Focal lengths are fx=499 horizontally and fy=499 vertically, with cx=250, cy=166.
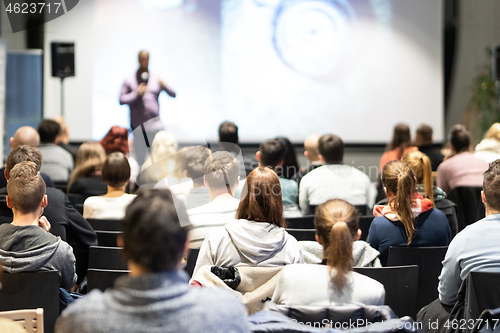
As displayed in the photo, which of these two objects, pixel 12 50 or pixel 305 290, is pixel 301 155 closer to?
pixel 12 50

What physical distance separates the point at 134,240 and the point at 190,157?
2.04 meters

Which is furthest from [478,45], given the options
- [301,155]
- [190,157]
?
[190,157]

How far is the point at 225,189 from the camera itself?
2721 mm

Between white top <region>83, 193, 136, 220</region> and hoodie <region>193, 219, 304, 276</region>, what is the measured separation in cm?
122

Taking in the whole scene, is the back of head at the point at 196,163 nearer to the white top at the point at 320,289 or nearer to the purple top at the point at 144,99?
the white top at the point at 320,289

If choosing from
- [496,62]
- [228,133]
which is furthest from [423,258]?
[496,62]

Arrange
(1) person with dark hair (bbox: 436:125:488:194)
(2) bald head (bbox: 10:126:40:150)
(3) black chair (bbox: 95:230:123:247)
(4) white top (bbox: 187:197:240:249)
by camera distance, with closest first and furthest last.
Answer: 1. (4) white top (bbox: 187:197:240:249)
2. (3) black chair (bbox: 95:230:123:247)
3. (2) bald head (bbox: 10:126:40:150)
4. (1) person with dark hair (bbox: 436:125:488:194)

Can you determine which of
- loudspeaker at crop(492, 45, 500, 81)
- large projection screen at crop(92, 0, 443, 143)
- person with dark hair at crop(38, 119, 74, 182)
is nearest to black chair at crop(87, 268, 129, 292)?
person with dark hair at crop(38, 119, 74, 182)

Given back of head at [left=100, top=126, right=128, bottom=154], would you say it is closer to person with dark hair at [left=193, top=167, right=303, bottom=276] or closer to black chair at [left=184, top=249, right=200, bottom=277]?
black chair at [left=184, top=249, right=200, bottom=277]

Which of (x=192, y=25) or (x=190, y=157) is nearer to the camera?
(x=190, y=157)

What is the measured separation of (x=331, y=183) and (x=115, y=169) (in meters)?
1.54

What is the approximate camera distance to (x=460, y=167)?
4.30 metres

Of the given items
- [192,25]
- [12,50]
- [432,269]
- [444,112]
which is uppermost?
[192,25]

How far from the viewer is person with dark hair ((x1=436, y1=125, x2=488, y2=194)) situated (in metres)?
4.24
